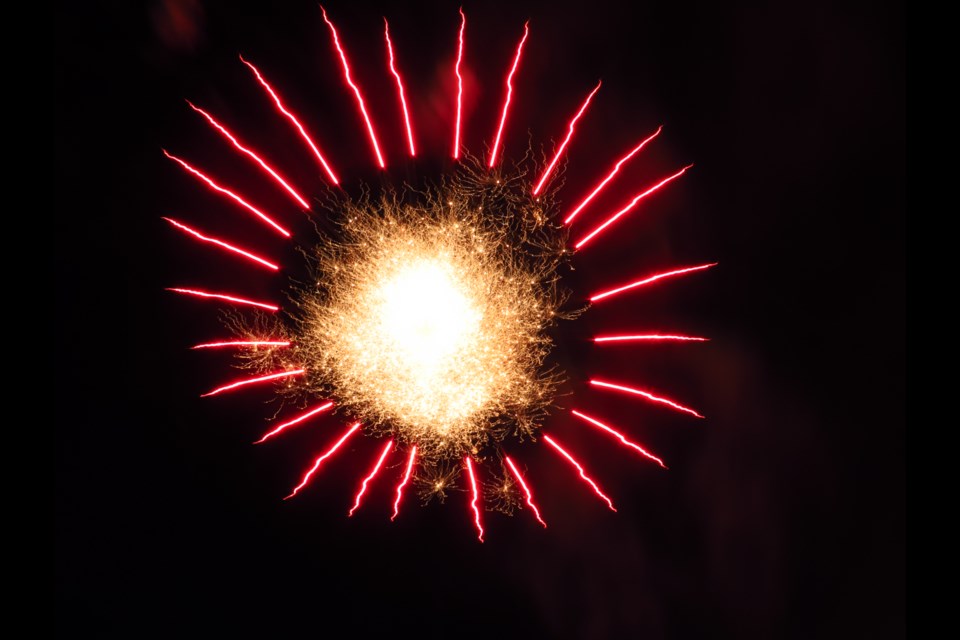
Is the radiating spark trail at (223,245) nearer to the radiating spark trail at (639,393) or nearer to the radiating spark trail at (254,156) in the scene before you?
the radiating spark trail at (254,156)

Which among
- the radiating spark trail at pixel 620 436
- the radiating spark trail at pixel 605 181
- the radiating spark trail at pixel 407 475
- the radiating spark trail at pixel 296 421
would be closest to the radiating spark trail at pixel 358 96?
the radiating spark trail at pixel 605 181

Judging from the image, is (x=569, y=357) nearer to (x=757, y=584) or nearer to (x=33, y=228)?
(x=757, y=584)

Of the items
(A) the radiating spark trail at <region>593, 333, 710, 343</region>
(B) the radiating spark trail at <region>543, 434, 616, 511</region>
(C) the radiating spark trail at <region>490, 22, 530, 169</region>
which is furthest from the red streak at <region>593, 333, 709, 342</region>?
(C) the radiating spark trail at <region>490, 22, 530, 169</region>

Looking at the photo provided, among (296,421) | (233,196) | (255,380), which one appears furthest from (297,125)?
(296,421)

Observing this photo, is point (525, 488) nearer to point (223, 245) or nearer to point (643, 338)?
point (643, 338)

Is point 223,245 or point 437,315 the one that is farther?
point 223,245

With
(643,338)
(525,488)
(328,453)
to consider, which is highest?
(643,338)

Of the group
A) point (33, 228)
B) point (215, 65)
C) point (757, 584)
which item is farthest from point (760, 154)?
point (33, 228)
